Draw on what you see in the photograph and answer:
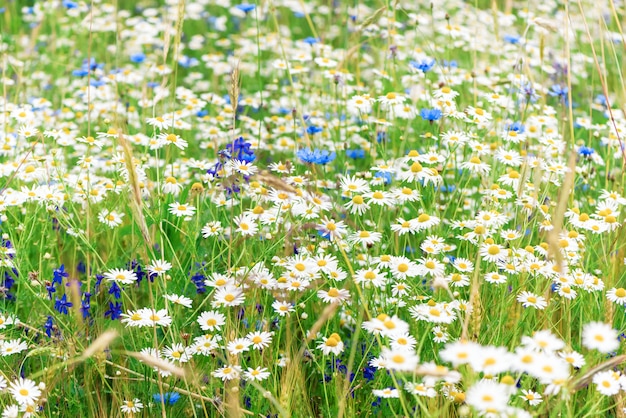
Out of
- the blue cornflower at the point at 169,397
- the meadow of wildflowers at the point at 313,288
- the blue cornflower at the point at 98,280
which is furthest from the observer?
the blue cornflower at the point at 98,280

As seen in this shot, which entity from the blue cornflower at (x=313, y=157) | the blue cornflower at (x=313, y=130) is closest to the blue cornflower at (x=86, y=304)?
the blue cornflower at (x=313, y=157)

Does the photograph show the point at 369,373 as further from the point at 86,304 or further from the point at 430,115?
the point at 430,115

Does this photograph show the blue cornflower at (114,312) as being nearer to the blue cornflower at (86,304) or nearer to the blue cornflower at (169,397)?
the blue cornflower at (86,304)

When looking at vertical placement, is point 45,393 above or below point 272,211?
below

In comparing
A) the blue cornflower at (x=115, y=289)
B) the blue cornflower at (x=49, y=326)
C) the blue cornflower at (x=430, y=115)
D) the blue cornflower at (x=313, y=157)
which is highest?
the blue cornflower at (x=430, y=115)

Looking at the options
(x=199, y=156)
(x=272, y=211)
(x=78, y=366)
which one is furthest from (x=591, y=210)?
(x=78, y=366)

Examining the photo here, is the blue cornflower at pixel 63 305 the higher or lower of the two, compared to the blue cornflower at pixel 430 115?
lower

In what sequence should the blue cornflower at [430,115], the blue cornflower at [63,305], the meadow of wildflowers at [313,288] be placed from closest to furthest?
the meadow of wildflowers at [313,288]
the blue cornflower at [63,305]
the blue cornflower at [430,115]

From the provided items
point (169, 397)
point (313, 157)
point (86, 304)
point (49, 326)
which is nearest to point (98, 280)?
point (86, 304)

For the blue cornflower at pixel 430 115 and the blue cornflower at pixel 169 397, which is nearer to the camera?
the blue cornflower at pixel 169 397

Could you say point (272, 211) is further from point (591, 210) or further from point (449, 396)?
point (591, 210)

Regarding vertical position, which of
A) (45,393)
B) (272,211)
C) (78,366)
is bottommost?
(78,366)
